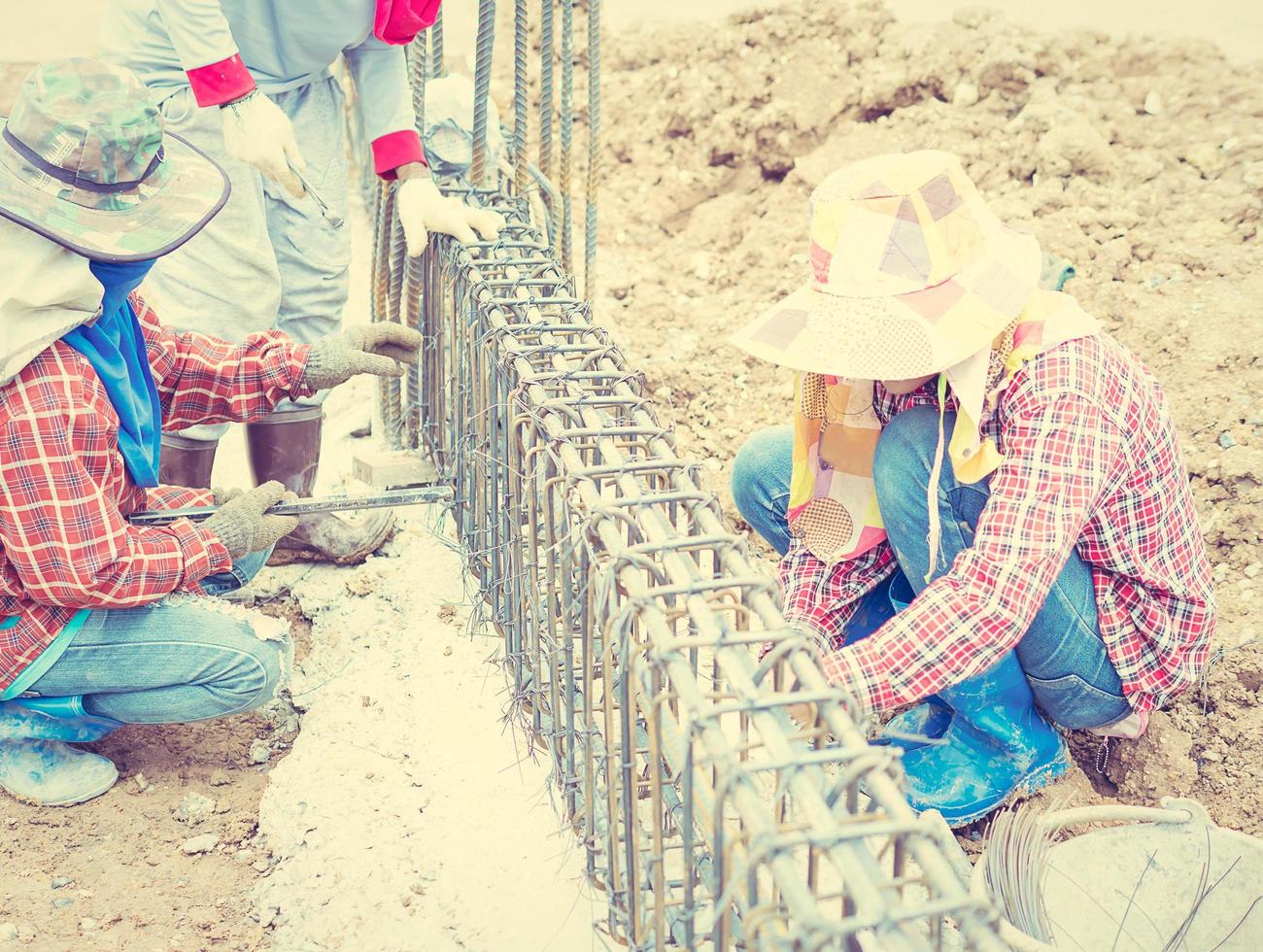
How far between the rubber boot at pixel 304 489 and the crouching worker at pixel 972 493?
3.82ft

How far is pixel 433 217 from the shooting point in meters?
2.77

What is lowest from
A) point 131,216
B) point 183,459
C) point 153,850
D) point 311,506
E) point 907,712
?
point 153,850

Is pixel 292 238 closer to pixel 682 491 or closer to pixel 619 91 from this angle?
pixel 682 491

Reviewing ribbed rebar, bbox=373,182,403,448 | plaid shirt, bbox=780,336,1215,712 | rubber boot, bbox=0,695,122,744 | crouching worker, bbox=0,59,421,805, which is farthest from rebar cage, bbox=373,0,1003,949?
rubber boot, bbox=0,695,122,744

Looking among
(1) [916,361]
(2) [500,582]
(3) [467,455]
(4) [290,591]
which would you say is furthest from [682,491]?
(4) [290,591]

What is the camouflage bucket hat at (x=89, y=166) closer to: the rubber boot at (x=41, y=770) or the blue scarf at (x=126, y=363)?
the blue scarf at (x=126, y=363)

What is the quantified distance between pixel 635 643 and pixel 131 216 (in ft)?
3.99

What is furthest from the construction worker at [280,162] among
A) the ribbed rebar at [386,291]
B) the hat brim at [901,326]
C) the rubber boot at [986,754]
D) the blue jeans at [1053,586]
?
the rubber boot at [986,754]

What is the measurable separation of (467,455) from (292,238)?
842 millimetres

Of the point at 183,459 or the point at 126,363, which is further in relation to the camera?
the point at 183,459

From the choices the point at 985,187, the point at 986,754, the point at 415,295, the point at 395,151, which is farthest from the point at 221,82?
the point at 985,187

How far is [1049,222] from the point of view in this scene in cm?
409

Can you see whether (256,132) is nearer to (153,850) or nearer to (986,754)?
(153,850)

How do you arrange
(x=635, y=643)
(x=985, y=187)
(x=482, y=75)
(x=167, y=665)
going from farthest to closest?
(x=985, y=187) → (x=482, y=75) → (x=167, y=665) → (x=635, y=643)
